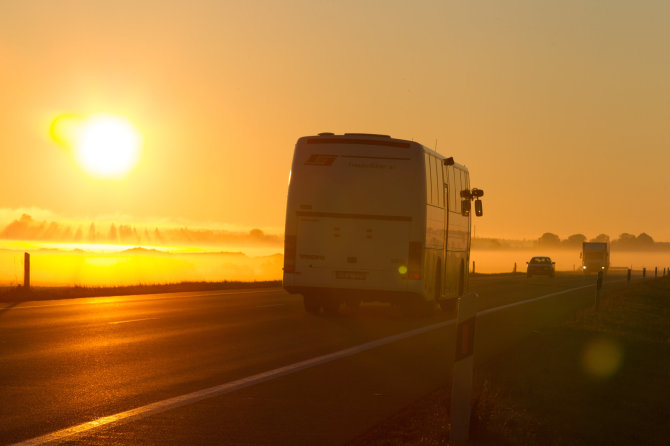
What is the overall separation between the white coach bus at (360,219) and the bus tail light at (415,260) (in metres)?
0.02

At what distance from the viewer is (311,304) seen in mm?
20891

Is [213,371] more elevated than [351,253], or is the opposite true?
[351,253]

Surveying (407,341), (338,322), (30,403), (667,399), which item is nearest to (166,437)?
(30,403)

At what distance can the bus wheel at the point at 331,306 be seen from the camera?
68.4 ft

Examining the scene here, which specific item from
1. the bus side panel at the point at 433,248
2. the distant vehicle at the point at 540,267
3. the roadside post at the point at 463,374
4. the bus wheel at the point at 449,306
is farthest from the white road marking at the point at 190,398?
the distant vehicle at the point at 540,267

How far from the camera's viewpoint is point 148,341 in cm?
1405

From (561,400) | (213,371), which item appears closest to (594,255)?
(213,371)

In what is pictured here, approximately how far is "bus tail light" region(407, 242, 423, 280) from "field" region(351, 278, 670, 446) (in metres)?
3.32

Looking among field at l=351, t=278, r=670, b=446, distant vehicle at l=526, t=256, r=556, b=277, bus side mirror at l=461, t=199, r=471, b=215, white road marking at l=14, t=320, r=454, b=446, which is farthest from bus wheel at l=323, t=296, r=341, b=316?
distant vehicle at l=526, t=256, r=556, b=277

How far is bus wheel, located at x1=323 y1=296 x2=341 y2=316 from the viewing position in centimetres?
2084

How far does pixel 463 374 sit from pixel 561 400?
2622 mm

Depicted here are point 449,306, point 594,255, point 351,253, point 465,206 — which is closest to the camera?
point 351,253

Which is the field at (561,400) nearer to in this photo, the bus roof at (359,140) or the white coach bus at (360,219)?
the white coach bus at (360,219)

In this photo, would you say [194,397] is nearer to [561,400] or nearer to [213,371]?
[213,371]
